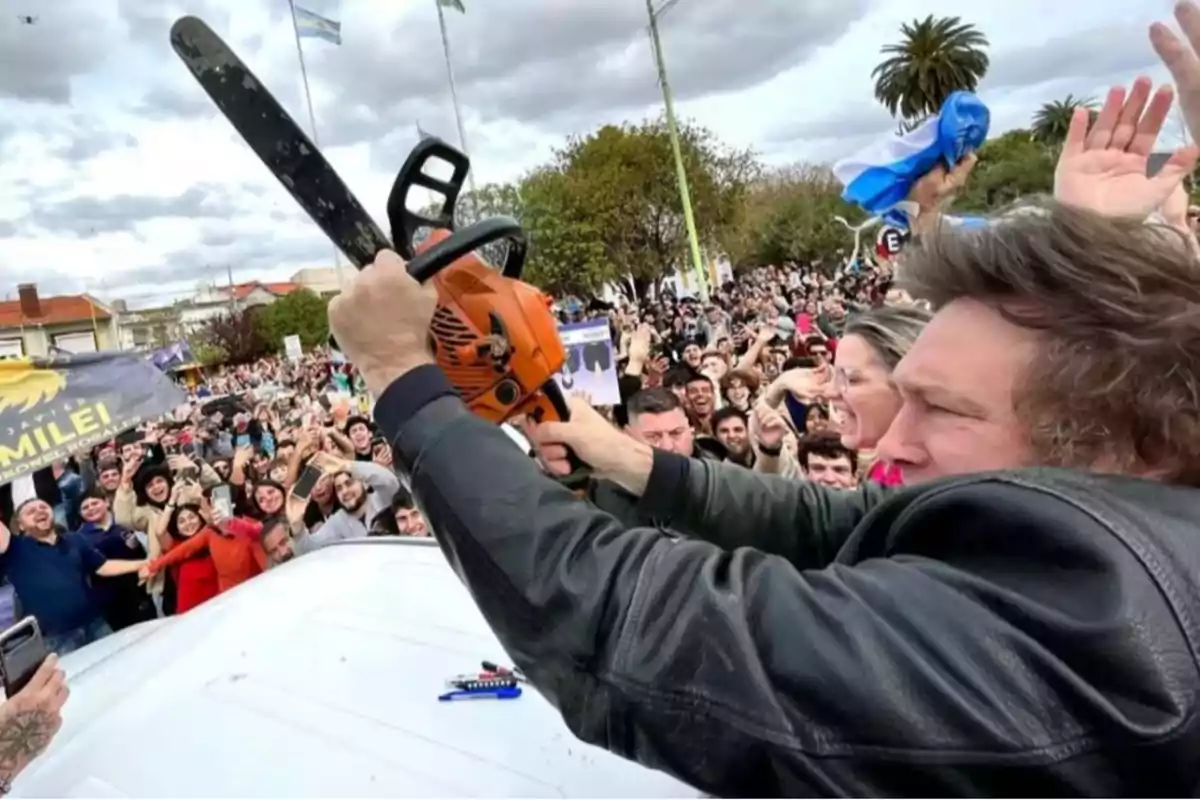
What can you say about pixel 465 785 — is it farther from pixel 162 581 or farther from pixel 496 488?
pixel 162 581

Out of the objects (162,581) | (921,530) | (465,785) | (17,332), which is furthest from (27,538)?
(17,332)

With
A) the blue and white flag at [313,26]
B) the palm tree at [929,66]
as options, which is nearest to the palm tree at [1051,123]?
the palm tree at [929,66]

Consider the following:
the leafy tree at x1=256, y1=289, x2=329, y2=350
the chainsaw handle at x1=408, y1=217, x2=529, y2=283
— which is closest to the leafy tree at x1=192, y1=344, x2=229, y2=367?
the leafy tree at x1=256, y1=289, x2=329, y2=350

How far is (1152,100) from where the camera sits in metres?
1.67

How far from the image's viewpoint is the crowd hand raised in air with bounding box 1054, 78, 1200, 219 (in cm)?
159

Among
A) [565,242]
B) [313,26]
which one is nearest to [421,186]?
[313,26]

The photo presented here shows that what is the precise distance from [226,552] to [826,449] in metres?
3.51

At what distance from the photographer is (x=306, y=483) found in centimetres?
576

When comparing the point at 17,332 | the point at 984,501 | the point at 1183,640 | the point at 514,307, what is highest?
the point at 17,332

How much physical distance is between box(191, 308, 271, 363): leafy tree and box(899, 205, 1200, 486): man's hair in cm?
6013

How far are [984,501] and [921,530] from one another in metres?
0.07

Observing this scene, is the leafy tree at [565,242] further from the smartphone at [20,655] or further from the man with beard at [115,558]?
the smartphone at [20,655]

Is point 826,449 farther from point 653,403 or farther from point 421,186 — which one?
point 421,186

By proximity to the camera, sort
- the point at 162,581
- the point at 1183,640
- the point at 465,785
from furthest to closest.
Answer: the point at 162,581 → the point at 465,785 → the point at 1183,640
